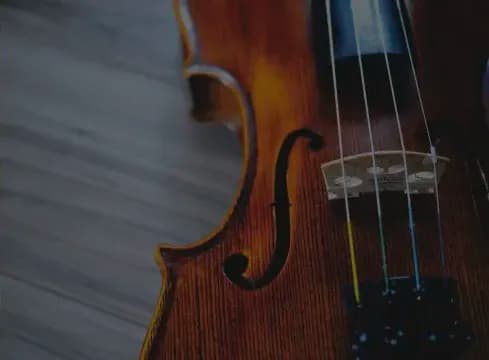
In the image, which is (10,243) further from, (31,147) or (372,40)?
(372,40)

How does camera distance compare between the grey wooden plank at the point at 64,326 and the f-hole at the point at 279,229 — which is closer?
the f-hole at the point at 279,229

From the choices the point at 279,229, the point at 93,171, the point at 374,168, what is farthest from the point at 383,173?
the point at 93,171

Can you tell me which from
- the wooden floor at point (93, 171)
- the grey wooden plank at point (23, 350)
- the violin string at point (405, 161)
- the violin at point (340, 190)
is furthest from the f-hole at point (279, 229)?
the grey wooden plank at point (23, 350)

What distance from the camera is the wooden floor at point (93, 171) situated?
1.09 metres

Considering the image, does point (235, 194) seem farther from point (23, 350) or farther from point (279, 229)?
point (23, 350)

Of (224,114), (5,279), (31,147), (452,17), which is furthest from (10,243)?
(452,17)

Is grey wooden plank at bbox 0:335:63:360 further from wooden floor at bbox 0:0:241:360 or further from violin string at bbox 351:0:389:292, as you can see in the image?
violin string at bbox 351:0:389:292

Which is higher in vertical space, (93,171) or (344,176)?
(93,171)

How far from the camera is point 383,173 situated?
78 centimetres

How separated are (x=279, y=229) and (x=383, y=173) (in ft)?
0.49

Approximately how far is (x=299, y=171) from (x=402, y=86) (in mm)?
203

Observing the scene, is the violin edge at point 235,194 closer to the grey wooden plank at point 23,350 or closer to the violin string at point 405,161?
the violin string at point 405,161

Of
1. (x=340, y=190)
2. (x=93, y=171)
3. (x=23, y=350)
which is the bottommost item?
(x=23, y=350)

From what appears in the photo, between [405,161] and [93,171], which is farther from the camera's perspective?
[93,171]
